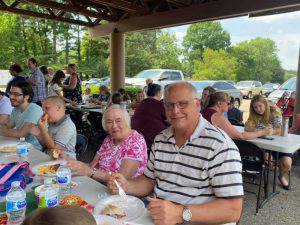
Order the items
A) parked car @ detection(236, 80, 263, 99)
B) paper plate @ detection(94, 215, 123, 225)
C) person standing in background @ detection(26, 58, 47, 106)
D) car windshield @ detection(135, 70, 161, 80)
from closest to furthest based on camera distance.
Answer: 1. paper plate @ detection(94, 215, 123, 225)
2. person standing in background @ detection(26, 58, 47, 106)
3. car windshield @ detection(135, 70, 161, 80)
4. parked car @ detection(236, 80, 263, 99)

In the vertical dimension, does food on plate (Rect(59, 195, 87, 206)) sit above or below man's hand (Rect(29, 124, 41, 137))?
below

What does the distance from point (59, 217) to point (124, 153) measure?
1440 millimetres

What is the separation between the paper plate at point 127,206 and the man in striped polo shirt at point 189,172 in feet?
0.31

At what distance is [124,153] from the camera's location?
80.6 inches

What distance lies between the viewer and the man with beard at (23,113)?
2.78 m

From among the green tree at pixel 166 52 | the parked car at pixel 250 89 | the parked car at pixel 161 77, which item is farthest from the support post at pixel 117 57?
the green tree at pixel 166 52

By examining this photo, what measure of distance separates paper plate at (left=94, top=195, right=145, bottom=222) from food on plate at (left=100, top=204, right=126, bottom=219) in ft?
0.06

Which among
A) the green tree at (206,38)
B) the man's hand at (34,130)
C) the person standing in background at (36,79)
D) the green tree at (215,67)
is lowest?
the man's hand at (34,130)

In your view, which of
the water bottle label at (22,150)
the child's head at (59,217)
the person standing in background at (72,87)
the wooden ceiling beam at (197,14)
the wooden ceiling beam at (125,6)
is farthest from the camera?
the person standing in background at (72,87)

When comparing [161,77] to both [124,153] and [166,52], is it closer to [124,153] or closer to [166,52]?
[124,153]

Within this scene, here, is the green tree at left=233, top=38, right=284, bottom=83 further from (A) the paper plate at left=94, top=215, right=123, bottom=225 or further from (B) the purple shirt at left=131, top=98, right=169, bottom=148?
(A) the paper plate at left=94, top=215, right=123, bottom=225

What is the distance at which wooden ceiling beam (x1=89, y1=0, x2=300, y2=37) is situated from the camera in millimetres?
5270

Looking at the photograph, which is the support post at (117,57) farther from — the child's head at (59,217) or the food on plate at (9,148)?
the child's head at (59,217)

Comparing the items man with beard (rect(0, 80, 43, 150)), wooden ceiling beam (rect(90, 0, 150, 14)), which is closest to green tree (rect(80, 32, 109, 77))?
wooden ceiling beam (rect(90, 0, 150, 14))
